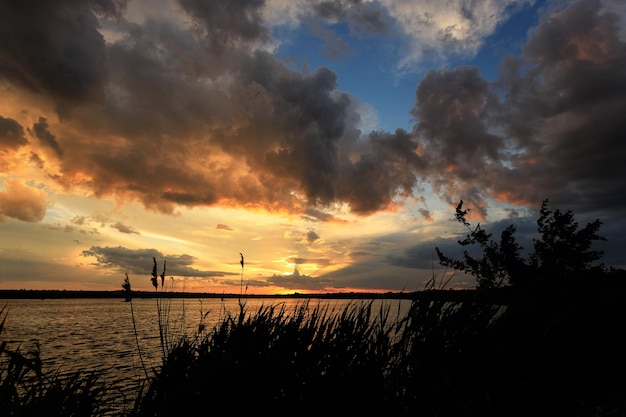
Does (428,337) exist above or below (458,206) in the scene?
below

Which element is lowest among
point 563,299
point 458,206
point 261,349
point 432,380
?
point 432,380

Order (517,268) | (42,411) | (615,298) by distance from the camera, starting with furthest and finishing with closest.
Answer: (517,268) < (615,298) < (42,411)

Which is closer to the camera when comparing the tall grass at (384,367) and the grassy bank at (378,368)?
the grassy bank at (378,368)

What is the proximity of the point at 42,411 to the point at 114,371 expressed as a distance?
21787mm

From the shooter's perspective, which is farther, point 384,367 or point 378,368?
point 384,367

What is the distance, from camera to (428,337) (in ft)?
24.6

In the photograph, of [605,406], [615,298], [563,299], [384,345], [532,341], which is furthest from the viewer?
[615,298]

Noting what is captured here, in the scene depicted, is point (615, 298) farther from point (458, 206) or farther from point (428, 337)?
point (458, 206)

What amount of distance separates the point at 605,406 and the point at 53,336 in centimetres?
4478

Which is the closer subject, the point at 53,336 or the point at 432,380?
the point at 432,380

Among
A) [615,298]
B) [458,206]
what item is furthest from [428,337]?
[458,206]

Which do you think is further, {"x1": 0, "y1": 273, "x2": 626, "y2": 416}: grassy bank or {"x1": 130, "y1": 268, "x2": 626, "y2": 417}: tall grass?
{"x1": 130, "y1": 268, "x2": 626, "y2": 417}: tall grass

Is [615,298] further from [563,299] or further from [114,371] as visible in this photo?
[114,371]

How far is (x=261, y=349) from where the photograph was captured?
24.3ft
